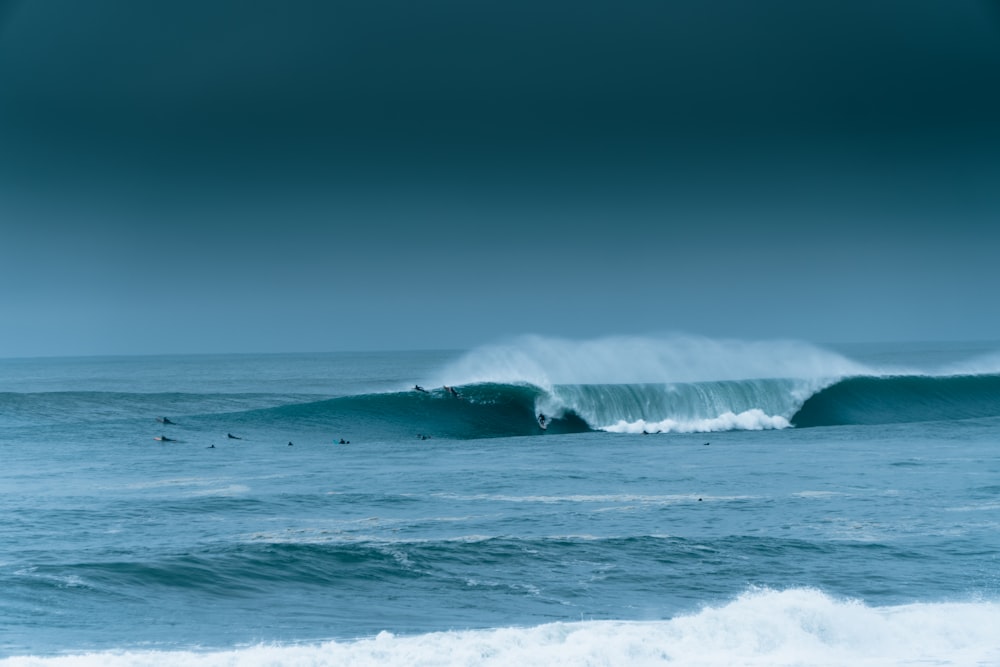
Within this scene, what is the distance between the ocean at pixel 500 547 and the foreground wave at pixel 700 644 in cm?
3

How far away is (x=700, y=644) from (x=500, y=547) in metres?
4.72

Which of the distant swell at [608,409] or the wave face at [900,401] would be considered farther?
the wave face at [900,401]

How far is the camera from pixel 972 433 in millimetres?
29734

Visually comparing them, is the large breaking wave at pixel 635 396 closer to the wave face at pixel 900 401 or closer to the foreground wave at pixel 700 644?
the wave face at pixel 900 401

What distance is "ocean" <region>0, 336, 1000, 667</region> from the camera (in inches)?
420

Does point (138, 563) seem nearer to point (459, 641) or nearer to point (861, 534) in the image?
point (459, 641)

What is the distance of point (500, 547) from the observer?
1462 centimetres

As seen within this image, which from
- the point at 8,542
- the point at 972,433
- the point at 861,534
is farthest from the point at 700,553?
the point at 972,433

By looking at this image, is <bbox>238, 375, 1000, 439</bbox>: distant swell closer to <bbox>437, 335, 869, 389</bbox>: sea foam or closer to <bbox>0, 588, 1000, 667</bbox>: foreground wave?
<bbox>437, 335, 869, 389</bbox>: sea foam

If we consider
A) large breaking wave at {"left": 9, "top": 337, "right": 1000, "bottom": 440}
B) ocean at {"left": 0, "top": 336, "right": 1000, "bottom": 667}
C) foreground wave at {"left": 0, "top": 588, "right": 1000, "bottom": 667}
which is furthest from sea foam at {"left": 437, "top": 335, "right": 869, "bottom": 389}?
foreground wave at {"left": 0, "top": 588, "right": 1000, "bottom": 667}

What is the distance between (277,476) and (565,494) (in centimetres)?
757

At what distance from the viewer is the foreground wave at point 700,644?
1005 cm

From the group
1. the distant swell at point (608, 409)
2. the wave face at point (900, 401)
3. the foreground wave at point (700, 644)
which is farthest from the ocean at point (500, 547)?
the wave face at point (900, 401)

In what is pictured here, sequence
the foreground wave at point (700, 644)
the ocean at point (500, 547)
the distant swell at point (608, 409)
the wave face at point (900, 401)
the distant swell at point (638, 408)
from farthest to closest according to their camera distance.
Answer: the wave face at point (900, 401)
the distant swell at point (638, 408)
the distant swell at point (608, 409)
the ocean at point (500, 547)
the foreground wave at point (700, 644)
